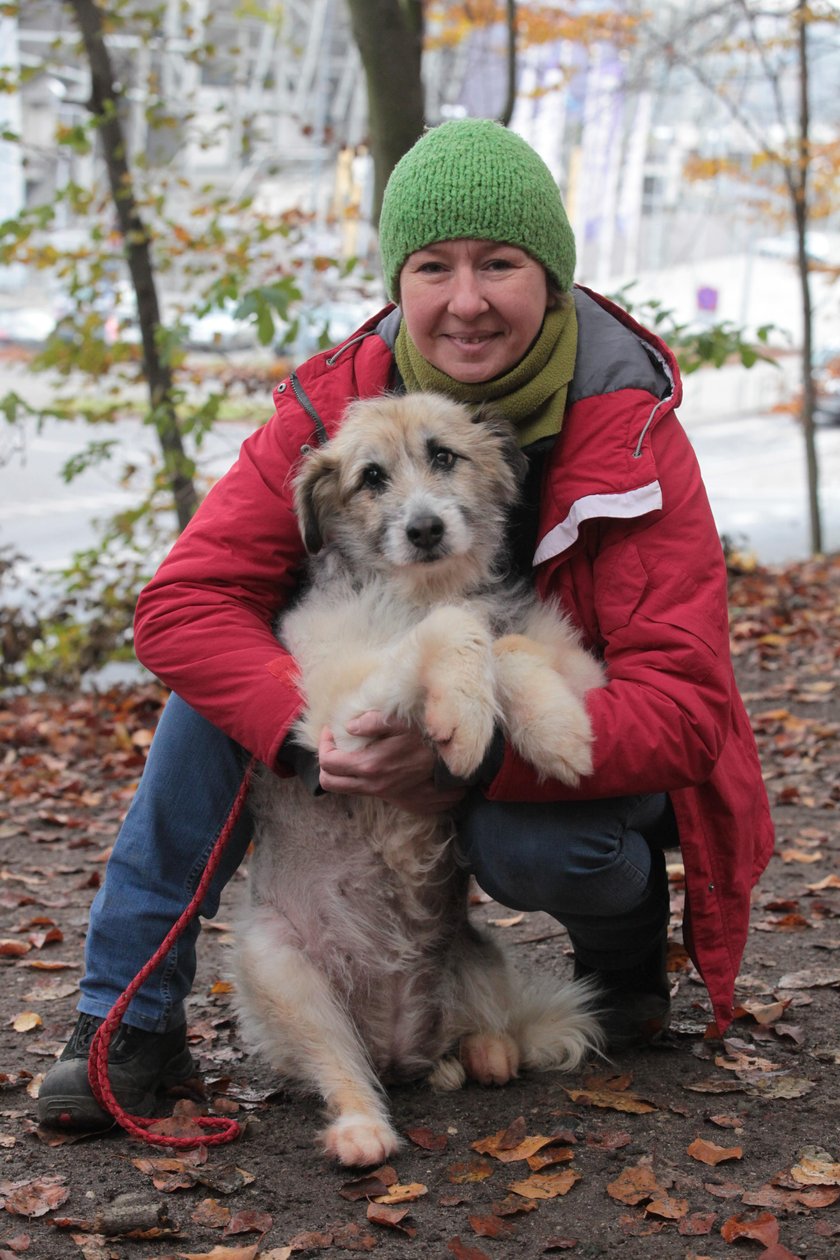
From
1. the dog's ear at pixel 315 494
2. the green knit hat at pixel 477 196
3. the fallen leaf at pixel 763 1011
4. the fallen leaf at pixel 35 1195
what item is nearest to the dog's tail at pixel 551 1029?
A: the fallen leaf at pixel 763 1011

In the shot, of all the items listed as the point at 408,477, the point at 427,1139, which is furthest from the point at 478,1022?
the point at 408,477

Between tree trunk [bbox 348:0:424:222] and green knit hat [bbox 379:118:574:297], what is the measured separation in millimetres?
3106

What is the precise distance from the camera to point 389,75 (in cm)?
581

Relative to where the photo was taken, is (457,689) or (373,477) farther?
(373,477)

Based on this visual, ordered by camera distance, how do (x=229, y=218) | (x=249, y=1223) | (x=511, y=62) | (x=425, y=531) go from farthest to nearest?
(x=229, y=218) → (x=511, y=62) → (x=425, y=531) → (x=249, y=1223)

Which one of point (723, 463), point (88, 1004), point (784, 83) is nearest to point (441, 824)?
point (88, 1004)

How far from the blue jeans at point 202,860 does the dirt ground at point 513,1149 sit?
1.06 ft

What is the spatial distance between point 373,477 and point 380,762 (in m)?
0.73

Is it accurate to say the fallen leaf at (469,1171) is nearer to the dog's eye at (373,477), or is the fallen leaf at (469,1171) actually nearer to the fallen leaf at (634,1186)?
the fallen leaf at (634,1186)

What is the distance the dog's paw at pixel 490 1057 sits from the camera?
2.79 meters

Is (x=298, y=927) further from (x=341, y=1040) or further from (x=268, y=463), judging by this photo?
(x=268, y=463)

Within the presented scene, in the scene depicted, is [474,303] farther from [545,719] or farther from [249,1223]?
[249,1223]

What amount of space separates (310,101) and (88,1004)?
53.1 ft

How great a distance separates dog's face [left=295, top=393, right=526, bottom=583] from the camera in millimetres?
2852
